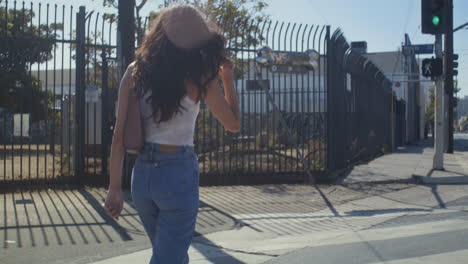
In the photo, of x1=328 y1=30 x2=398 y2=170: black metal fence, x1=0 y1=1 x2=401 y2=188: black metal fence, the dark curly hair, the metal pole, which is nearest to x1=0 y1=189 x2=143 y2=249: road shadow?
x1=0 y1=1 x2=401 y2=188: black metal fence

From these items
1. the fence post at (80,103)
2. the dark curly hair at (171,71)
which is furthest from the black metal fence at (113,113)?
the dark curly hair at (171,71)

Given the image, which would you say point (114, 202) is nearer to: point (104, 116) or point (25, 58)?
point (104, 116)

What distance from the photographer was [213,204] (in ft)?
24.5

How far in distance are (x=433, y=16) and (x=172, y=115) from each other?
35.6ft

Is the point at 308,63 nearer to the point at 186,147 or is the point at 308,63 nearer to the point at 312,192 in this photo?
the point at 312,192

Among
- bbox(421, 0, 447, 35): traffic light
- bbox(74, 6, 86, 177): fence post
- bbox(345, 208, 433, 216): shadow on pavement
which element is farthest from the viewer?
bbox(421, 0, 447, 35): traffic light

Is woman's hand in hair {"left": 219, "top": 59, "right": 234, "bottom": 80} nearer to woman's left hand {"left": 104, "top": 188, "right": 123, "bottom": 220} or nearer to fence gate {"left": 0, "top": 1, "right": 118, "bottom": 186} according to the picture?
woman's left hand {"left": 104, "top": 188, "right": 123, "bottom": 220}

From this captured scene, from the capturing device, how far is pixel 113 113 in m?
8.65

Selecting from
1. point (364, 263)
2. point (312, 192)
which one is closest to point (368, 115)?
point (312, 192)

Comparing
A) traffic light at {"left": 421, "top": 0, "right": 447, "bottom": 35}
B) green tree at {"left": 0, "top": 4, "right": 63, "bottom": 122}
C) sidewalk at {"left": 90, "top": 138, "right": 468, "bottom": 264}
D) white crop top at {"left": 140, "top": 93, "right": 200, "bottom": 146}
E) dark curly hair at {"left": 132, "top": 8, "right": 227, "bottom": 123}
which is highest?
traffic light at {"left": 421, "top": 0, "right": 447, "bottom": 35}

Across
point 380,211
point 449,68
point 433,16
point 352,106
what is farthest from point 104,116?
point 449,68

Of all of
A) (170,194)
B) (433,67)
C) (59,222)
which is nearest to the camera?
(170,194)

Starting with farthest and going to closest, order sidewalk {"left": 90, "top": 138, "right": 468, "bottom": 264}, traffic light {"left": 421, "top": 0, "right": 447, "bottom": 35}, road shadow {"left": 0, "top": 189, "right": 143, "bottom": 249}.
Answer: traffic light {"left": 421, "top": 0, "right": 447, "bottom": 35} < road shadow {"left": 0, "top": 189, "right": 143, "bottom": 249} < sidewalk {"left": 90, "top": 138, "right": 468, "bottom": 264}

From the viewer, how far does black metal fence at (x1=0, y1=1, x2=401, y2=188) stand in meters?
8.35
